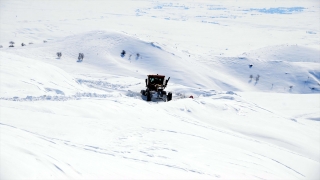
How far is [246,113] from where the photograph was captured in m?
20.1

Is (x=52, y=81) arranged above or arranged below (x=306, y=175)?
above

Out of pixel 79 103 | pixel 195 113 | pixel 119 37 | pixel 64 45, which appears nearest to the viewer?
pixel 79 103

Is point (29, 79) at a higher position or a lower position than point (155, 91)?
lower

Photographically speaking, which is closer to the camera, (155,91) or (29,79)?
(29,79)

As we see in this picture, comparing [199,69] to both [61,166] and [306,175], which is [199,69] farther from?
[61,166]

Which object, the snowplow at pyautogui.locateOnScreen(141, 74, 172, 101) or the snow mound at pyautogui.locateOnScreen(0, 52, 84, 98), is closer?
the snow mound at pyautogui.locateOnScreen(0, 52, 84, 98)

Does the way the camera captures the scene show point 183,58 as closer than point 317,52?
Yes

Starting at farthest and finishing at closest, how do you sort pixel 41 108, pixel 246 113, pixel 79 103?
pixel 246 113 → pixel 79 103 → pixel 41 108

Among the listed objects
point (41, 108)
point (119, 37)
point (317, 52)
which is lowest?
point (41, 108)

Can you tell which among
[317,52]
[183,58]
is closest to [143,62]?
[183,58]

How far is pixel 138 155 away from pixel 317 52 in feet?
448

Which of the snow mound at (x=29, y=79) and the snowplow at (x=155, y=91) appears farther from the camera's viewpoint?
the snowplow at (x=155, y=91)

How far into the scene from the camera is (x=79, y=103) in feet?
48.9

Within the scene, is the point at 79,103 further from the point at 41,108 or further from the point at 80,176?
the point at 80,176
